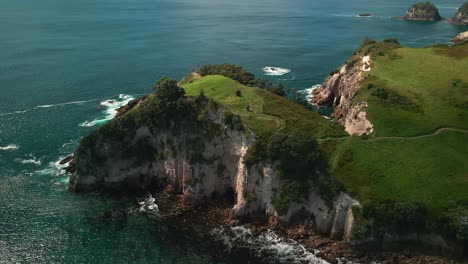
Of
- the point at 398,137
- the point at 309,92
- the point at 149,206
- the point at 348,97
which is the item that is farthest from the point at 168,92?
the point at 309,92

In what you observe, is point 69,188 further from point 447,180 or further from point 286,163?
point 447,180

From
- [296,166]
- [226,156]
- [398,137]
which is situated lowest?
[226,156]

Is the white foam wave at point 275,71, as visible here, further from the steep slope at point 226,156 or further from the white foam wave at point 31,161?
the white foam wave at point 31,161

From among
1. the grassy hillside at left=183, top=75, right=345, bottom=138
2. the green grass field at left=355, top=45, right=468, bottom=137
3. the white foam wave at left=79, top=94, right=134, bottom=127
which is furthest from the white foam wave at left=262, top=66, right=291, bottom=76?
the grassy hillside at left=183, top=75, right=345, bottom=138

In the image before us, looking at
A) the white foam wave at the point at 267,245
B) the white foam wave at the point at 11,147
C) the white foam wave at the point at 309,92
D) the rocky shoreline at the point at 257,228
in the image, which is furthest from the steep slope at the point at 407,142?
the white foam wave at the point at 11,147

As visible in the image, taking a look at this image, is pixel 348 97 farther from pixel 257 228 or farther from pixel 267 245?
pixel 267 245
